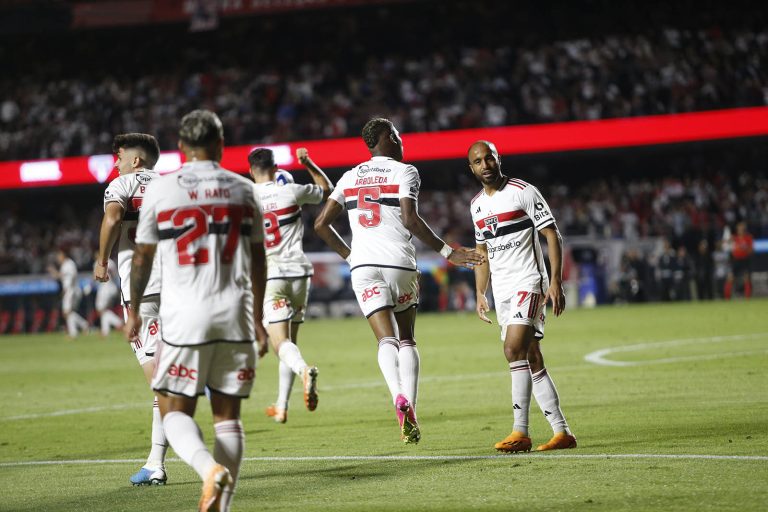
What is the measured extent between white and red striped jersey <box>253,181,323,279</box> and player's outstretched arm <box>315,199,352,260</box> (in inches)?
35.7

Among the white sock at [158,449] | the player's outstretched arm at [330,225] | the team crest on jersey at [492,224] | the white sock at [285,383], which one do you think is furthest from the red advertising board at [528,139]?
the white sock at [158,449]

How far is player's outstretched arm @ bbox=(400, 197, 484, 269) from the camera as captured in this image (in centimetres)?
803

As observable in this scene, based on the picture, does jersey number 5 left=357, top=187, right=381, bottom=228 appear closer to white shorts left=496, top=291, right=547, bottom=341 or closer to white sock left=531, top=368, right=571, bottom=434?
white shorts left=496, top=291, right=547, bottom=341

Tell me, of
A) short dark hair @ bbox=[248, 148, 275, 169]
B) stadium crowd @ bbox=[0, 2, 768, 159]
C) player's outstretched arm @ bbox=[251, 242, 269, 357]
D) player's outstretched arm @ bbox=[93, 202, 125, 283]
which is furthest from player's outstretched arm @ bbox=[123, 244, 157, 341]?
stadium crowd @ bbox=[0, 2, 768, 159]

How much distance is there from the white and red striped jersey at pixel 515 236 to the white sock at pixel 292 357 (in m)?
1.84

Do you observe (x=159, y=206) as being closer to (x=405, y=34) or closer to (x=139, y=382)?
(x=139, y=382)

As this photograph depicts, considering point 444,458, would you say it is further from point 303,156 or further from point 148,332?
point 303,156

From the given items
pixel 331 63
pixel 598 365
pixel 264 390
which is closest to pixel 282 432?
pixel 264 390

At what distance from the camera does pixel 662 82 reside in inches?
1389

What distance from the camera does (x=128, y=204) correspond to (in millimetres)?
7539

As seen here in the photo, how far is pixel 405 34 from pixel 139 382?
27.7 meters

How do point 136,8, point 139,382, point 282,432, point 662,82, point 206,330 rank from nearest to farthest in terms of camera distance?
point 206,330
point 282,432
point 139,382
point 662,82
point 136,8

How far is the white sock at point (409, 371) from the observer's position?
8.75m

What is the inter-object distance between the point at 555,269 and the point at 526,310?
37cm
